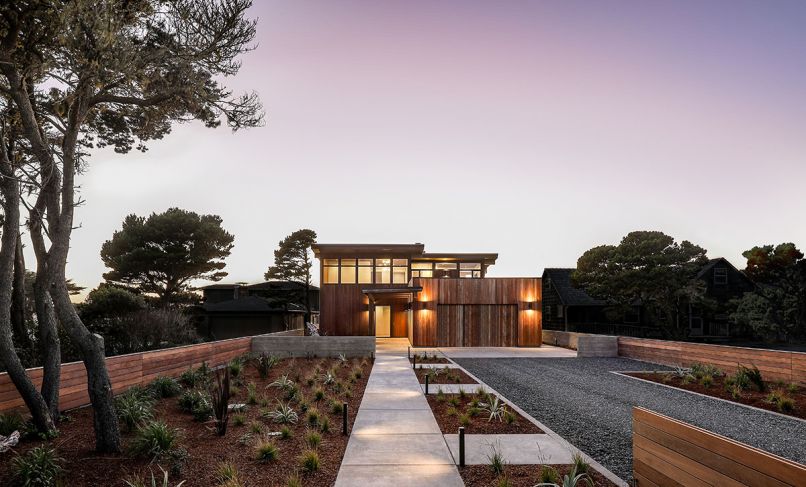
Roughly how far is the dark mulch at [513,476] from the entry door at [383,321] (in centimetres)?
2528

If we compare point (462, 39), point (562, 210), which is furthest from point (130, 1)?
point (562, 210)

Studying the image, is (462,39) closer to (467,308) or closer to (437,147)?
(437,147)

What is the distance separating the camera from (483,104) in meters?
22.1

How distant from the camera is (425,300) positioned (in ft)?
78.5

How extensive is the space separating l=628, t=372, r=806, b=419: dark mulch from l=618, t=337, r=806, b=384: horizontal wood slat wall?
697 millimetres

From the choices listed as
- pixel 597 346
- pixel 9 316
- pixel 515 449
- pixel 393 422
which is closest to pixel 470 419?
pixel 393 422

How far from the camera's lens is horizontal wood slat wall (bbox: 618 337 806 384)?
11867mm

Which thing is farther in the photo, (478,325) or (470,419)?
(478,325)

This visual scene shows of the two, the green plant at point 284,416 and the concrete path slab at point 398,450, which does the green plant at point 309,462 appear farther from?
the green plant at point 284,416

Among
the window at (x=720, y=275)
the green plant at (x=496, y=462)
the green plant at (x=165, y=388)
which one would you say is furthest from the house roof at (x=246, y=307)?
the window at (x=720, y=275)

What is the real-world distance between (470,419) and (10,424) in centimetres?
740

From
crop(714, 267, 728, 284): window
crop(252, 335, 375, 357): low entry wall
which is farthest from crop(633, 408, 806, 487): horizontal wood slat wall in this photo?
crop(714, 267, 728, 284): window

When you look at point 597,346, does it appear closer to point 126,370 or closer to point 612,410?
point 612,410

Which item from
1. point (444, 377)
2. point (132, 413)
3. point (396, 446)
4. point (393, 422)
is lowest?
point (444, 377)
